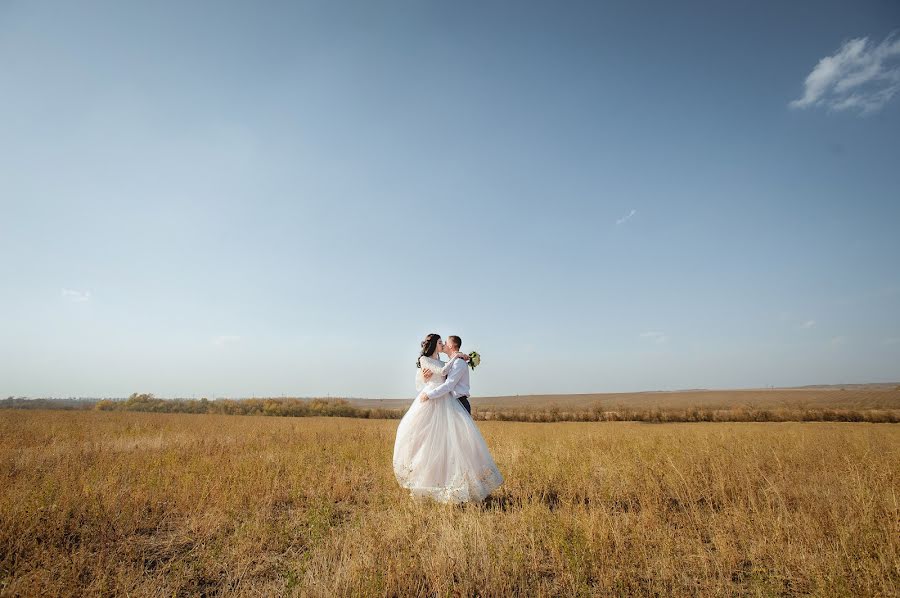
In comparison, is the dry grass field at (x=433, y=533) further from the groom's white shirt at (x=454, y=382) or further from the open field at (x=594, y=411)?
the open field at (x=594, y=411)

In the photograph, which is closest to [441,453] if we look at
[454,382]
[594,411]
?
[454,382]

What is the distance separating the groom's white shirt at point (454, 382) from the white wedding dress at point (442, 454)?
147 millimetres

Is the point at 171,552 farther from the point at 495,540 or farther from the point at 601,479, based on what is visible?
the point at 601,479

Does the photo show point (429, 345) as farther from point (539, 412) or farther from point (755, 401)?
point (755, 401)

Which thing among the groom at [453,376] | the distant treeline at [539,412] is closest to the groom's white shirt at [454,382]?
the groom at [453,376]

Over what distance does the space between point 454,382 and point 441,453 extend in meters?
1.21

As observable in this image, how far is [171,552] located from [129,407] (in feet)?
185

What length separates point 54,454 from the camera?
1056 cm

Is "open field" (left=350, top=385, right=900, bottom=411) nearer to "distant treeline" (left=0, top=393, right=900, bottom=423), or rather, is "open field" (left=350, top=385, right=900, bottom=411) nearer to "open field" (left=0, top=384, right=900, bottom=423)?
"open field" (left=0, top=384, right=900, bottom=423)

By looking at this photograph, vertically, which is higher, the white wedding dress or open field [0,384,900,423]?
the white wedding dress

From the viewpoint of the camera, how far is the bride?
257 inches

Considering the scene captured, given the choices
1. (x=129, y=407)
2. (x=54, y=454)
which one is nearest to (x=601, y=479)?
(x=54, y=454)

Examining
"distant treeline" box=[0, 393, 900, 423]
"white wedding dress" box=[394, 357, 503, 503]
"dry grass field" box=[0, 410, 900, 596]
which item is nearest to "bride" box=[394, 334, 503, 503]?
"white wedding dress" box=[394, 357, 503, 503]

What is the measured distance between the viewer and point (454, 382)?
7164 mm
